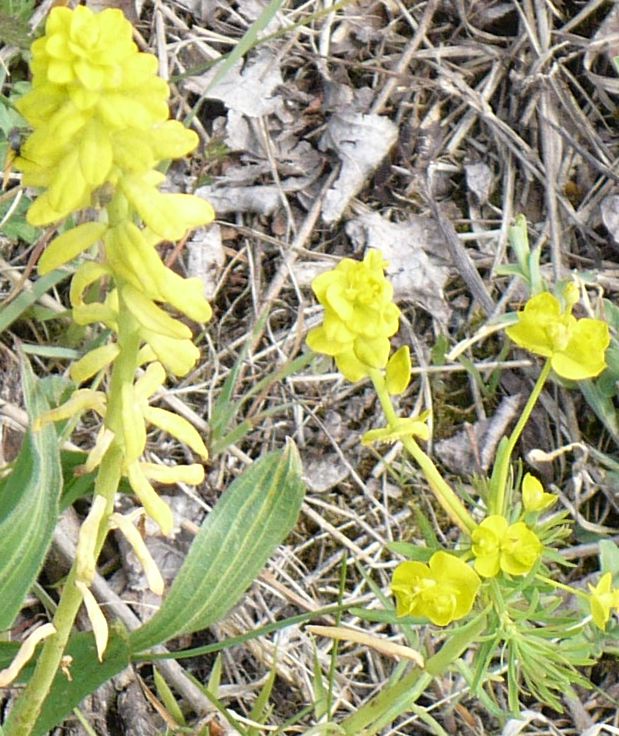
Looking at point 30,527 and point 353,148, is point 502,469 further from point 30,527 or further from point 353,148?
point 353,148

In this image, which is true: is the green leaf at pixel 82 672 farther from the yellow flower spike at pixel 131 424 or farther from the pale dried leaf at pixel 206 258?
the pale dried leaf at pixel 206 258

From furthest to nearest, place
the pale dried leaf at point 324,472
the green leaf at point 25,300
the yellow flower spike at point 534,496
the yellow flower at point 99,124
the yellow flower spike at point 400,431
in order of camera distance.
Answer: the pale dried leaf at point 324,472 < the green leaf at point 25,300 < the yellow flower spike at point 534,496 < the yellow flower spike at point 400,431 < the yellow flower at point 99,124

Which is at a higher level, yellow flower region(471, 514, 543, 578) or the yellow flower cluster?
the yellow flower cluster

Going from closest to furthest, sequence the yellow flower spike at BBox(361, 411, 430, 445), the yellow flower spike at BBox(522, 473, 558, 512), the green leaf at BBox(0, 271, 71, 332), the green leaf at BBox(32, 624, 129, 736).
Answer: the yellow flower spike at BBox(361, 411, 430, 445)
the yellow flower spike at BBox(522, 473, 558, 512)
the green leaf at BBox(32, 624, 129, 736)
the green leaf at BBox(0, 271, 71, 332)

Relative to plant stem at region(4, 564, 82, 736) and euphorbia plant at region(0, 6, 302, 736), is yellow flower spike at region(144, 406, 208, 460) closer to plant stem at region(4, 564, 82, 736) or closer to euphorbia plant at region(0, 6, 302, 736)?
euphorbia plant at region(0, 6, 302, 736)

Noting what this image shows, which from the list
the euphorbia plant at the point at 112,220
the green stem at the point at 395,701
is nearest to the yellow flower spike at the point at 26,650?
the euphorbia plant at the point at 112,220

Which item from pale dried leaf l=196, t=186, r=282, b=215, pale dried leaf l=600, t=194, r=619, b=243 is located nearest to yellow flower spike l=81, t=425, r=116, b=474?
pale dried leaf l=196, t=186, r=282, b=215
